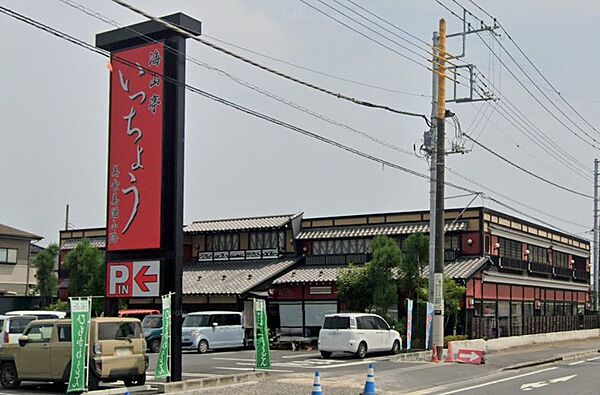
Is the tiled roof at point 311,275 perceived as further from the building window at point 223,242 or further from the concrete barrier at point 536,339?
the concrete barrier at point 536,339

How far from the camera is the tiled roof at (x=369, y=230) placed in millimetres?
39031

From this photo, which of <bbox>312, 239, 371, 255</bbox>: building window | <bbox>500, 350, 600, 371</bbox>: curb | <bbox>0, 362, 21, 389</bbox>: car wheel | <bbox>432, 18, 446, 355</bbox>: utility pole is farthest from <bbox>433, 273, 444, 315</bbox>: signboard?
<bbox>312, 239, 371, 255</bbox>: building window

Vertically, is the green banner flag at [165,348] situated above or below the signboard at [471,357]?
above

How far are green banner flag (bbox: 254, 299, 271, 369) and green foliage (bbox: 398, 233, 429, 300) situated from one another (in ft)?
45.6

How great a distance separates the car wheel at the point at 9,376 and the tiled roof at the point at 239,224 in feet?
86.8

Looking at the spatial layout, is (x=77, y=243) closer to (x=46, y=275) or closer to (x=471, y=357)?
(x=46, y=275)

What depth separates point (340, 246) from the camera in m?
42.3

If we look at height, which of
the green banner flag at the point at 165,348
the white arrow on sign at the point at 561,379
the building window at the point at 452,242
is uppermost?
the building window at the point at 452,242

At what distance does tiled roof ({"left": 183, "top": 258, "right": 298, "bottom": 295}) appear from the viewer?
134 ft

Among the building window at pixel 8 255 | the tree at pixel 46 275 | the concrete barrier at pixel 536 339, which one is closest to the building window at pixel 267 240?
the concrete barrier at pixel 536 339

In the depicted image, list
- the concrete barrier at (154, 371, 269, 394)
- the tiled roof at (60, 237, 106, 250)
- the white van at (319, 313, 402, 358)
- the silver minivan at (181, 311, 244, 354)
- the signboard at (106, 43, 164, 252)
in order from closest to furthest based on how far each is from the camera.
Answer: the concrete barrier at (154, 371, 269, 394) → the signboard at (106, 43, 164, 252) → the white van at (319, 313, 402, 358) → the silver minivan at (181, 311, 244, 354) → the tiled roof at (60, 237, 106, 250)

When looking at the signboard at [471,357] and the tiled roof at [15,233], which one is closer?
the signboard at [471,357]

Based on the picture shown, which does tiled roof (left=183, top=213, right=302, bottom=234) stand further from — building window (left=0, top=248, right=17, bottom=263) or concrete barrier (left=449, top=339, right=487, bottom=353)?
concrete barrier (left=449, top=339, right=487, bottom=353)

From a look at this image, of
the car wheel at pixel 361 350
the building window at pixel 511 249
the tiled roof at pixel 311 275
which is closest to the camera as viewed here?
the car wheel at pixel 361 350
